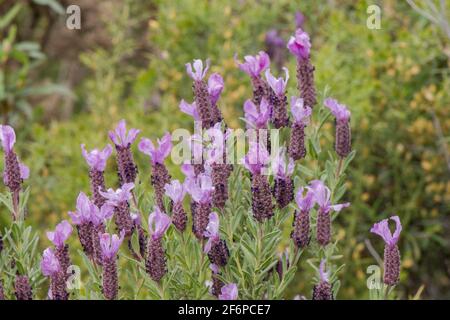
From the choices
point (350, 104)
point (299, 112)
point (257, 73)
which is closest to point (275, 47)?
point (350, 104)

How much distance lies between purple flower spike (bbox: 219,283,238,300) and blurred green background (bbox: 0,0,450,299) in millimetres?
1150

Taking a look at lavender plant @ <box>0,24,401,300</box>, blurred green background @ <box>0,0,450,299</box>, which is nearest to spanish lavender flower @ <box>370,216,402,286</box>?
lavender plant @ <box>0,24,401,300</box>

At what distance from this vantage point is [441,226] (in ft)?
10.2

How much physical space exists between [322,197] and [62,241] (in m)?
0.55

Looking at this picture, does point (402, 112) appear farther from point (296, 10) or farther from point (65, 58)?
point (65, 58)

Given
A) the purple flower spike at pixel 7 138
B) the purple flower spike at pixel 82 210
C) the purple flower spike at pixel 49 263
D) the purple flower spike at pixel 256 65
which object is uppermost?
the purple flower spike at pixel 256 65

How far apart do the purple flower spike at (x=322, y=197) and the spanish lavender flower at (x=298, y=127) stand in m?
0.08

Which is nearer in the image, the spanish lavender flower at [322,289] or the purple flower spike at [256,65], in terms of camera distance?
the spanish lavender flower at [322,289]

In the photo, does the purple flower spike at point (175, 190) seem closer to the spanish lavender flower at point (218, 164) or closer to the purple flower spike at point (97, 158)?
Result: the spanish lavender flower at point (218, 164)

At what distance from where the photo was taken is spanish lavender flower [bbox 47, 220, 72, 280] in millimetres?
1607

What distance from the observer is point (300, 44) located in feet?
5.60

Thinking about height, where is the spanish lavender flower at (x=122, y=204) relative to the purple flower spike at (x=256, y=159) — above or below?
below

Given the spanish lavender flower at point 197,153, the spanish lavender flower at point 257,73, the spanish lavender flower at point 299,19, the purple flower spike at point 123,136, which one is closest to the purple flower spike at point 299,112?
the spanish lavender flower at point 257,73

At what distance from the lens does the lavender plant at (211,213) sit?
158cm
